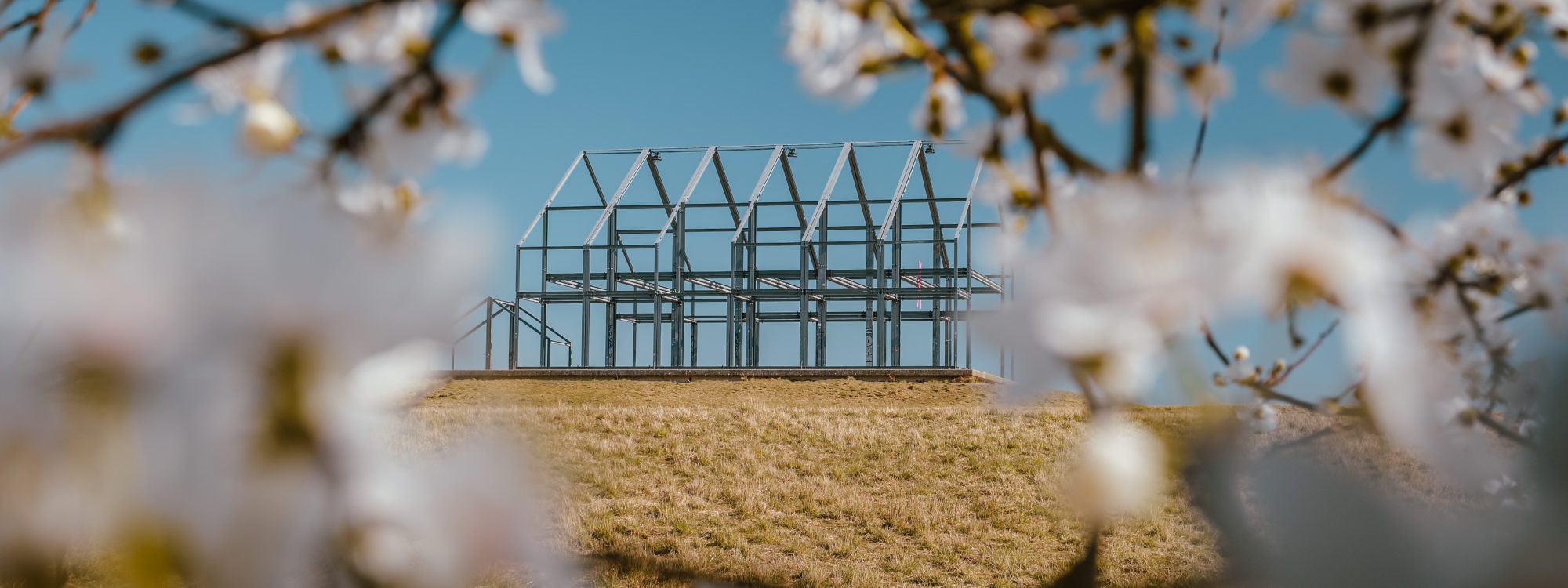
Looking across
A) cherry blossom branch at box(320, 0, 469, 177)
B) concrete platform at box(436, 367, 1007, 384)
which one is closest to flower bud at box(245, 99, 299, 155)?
cherry blossom branch at box(320, 0, 469, 177)

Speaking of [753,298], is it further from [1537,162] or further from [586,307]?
[1537,162]

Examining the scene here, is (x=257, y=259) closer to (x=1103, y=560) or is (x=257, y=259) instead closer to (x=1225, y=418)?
(x=1225, y=418)

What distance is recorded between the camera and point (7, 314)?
0.14 m

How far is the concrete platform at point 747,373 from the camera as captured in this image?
8.62 metres

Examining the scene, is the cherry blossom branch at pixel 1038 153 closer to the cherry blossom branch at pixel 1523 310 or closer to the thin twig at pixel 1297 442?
the thin twig at pixel 1297 442

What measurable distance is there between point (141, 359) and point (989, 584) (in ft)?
13.3

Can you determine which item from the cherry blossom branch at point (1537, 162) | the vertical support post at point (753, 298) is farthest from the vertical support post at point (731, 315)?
the cherry blossom branch at point (1537, 162)

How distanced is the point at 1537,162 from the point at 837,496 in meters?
4.47

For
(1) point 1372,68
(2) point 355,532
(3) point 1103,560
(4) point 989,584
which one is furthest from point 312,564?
(3) point 1103,560

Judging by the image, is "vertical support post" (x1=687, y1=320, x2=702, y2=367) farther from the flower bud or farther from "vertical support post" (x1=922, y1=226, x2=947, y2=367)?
the flower bud

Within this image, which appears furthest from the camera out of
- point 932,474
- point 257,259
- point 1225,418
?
point 932,474

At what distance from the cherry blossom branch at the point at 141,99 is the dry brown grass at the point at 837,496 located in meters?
2.75

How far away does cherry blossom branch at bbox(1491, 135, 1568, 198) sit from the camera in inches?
25.2

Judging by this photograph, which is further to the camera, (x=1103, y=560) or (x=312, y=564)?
(x=1103, y=560)
